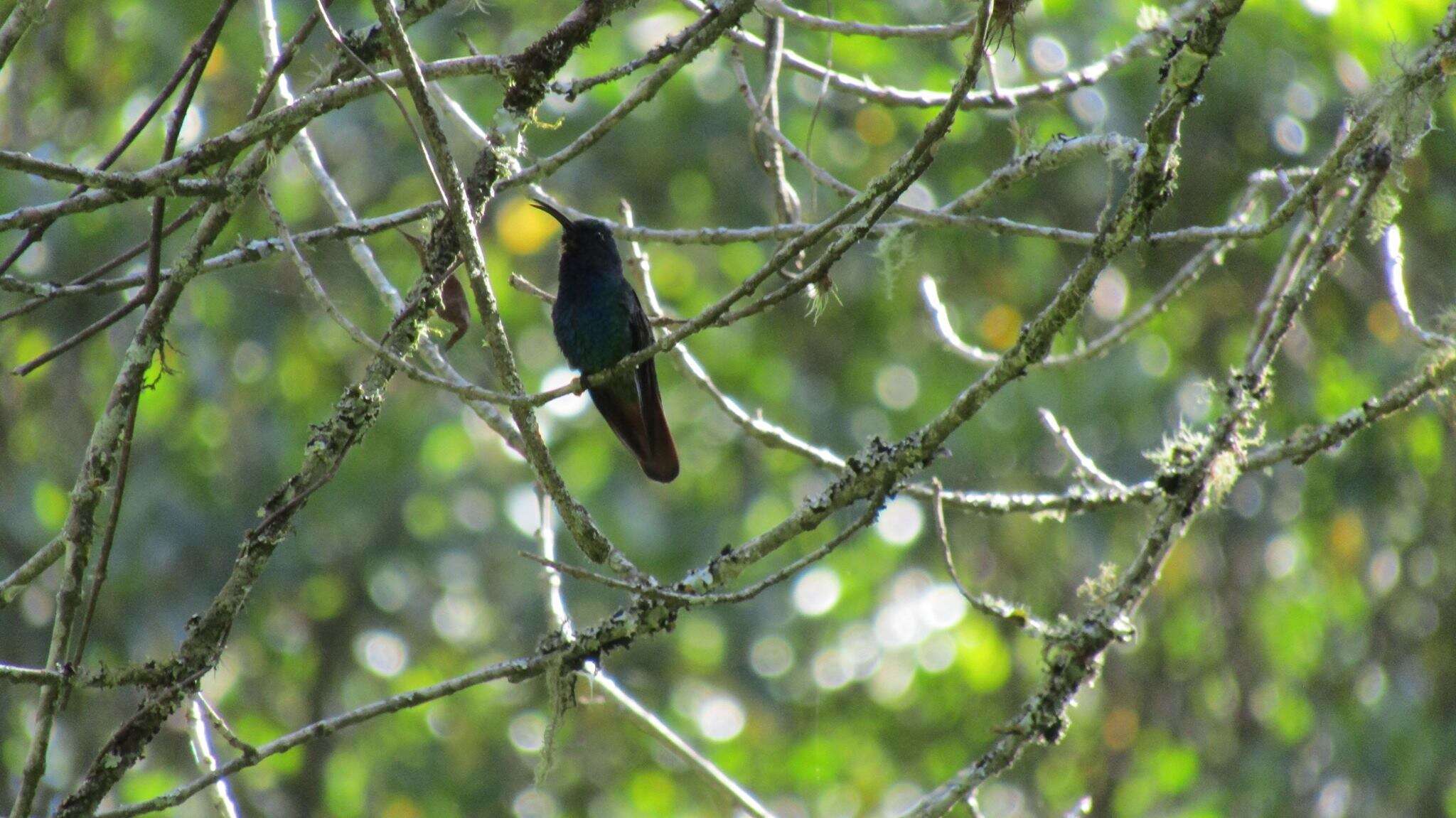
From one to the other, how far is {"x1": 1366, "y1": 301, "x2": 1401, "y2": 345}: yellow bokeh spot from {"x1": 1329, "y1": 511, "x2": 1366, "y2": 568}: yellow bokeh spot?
1.36m

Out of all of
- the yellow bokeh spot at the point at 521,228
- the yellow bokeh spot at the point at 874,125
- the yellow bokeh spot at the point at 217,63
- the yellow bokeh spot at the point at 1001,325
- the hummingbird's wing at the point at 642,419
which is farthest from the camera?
the yellow bokeh spot at the point at 521,228

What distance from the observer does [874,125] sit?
28.9ft

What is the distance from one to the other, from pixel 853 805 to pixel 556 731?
741cm

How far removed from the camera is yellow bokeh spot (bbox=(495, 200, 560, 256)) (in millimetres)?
9913

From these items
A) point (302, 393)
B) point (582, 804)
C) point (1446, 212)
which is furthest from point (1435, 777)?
point (302, 393)

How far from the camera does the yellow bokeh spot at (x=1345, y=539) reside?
894 cm

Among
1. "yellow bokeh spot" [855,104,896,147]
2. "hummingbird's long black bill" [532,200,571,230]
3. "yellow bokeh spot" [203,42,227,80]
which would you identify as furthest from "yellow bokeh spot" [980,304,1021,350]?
"yellow bokeh spot" [203,42,227,80]

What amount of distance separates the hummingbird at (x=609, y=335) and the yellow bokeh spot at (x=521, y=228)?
4201 millimetres

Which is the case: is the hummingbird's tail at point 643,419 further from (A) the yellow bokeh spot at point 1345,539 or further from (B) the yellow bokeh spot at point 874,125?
(A) the yellow bokeh spot at point 1345,539

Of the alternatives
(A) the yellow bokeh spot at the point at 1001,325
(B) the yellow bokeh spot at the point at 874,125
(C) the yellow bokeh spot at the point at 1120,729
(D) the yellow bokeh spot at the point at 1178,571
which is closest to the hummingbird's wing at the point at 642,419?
(B) the yellow bokeh spot at the point at 874,125

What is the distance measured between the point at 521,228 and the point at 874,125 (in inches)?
106

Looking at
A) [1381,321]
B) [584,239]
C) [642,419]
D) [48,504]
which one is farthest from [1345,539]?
[48,504]

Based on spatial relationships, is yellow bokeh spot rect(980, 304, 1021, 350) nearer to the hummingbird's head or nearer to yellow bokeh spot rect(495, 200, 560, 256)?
yellow bokeh spot rect(495, 200, 560, 256)

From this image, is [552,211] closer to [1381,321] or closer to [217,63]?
[217,63]
